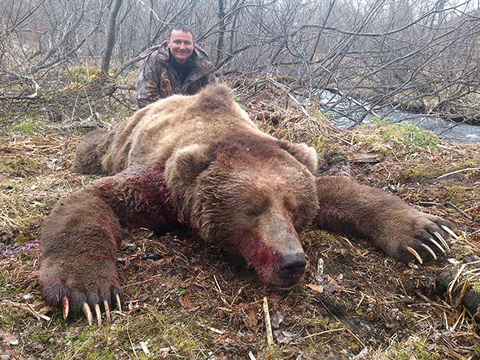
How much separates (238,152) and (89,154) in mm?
2684

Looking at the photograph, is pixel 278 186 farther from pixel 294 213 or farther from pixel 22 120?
pixel 22 120

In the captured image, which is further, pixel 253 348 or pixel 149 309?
pixel 149 309

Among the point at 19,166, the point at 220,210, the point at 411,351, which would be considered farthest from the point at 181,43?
the point at 411,351

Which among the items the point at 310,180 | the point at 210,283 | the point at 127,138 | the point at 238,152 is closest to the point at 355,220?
the point at 310,180

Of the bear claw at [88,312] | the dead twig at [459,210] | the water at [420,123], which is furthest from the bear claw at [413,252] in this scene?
the water at [420,123]

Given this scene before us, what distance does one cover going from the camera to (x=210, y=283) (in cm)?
221

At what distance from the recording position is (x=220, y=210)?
7.77 feet

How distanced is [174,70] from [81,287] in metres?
4.56

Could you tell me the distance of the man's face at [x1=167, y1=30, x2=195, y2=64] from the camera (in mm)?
5723

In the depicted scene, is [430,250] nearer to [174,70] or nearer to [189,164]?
[189,164]

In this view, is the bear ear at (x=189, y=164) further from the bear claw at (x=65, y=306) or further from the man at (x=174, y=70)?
the man at (x=174, y=70)

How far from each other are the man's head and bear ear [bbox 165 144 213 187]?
3.64m

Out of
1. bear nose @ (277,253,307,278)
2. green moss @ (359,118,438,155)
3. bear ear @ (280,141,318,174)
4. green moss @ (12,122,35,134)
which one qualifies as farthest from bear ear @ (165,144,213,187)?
green moss @ (12,122,35,134)

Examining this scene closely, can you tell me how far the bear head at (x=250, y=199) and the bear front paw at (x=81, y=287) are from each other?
642 millimetres
